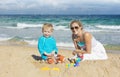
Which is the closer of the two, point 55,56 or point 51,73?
point 51,73

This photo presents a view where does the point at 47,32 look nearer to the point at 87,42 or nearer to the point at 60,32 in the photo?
the point at 87,42

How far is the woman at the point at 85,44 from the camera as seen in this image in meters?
5.83

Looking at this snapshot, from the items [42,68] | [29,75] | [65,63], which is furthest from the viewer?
[65,63]

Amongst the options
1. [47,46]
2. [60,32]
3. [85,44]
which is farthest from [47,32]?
[60,32]

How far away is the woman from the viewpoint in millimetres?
5832

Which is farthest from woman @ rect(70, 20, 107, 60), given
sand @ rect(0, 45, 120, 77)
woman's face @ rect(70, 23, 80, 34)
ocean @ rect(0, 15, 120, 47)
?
ocean @ rect(0, 15, 120, 47)

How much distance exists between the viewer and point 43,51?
20.4 feet

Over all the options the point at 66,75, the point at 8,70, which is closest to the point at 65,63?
the point at 66,75

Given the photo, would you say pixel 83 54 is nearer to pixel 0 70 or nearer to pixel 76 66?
pixel 76 66

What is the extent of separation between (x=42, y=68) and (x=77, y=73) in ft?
2.39

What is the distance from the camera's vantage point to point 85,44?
5934 mm

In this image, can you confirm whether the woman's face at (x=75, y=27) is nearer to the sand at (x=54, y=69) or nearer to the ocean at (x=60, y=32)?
the sand at (x=54, y=69)

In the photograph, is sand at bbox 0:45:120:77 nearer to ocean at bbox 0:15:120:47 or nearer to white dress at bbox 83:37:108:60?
white dress at bbox 83:37:108:60

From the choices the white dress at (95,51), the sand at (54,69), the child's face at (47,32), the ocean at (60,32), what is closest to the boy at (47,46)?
the child's face at (47,32)
